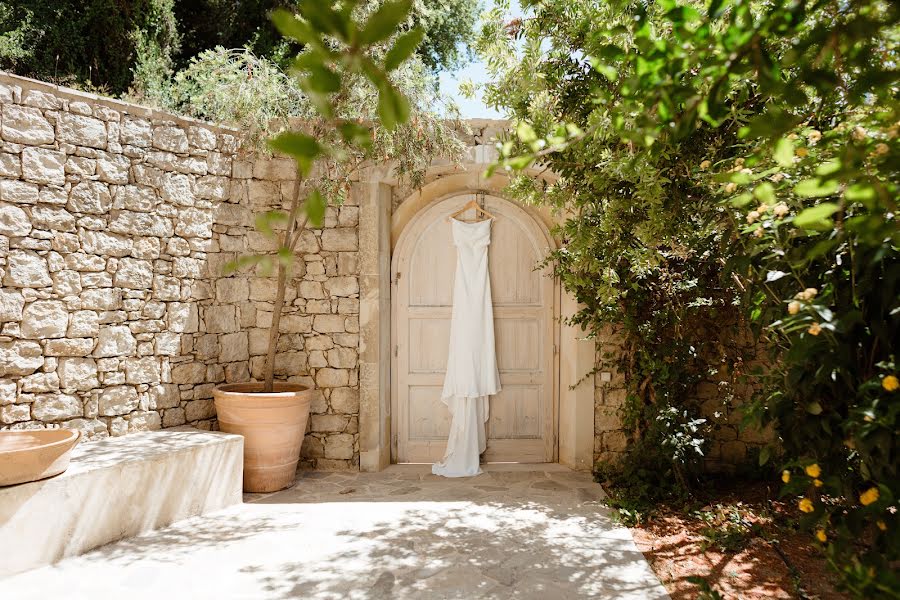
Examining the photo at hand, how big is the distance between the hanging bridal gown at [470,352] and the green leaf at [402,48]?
15.0 feet

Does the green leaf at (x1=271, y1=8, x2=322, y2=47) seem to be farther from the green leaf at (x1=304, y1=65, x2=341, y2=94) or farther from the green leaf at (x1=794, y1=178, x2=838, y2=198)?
the green leaf at (x1=794, y1=178, x2=838, y2=198)

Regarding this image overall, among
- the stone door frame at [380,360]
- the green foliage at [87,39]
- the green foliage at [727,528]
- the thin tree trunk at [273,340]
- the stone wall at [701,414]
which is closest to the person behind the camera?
the green foliage at [727,528]

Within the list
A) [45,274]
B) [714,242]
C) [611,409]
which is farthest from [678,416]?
[45,274]

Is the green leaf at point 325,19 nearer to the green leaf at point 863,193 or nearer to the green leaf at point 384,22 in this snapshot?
the green leaf at point 384,22

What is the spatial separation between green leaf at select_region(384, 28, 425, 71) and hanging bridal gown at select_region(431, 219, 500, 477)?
4.58 meters

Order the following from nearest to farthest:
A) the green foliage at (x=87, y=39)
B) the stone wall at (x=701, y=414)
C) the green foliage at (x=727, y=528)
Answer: the green foliage at (x=727, y=528) → the stone wall at (x=701, y=414) → the green foliage at (x=87, y=39)

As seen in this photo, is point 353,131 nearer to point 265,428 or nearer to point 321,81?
point 321,81

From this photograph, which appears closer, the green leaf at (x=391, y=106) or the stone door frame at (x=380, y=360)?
the green leaf at (x=391, y=106)

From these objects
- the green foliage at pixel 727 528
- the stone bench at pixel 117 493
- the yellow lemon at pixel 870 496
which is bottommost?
the green foliage at pixel 727 528

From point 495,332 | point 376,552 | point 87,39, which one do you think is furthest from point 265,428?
point 87,39

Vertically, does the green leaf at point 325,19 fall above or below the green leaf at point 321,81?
above

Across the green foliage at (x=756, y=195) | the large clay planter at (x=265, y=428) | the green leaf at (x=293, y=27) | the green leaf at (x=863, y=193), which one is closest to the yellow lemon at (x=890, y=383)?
the green foliage at (x=756, y=195)

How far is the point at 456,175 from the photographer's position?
5.22 m

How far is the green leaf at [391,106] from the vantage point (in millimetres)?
559
